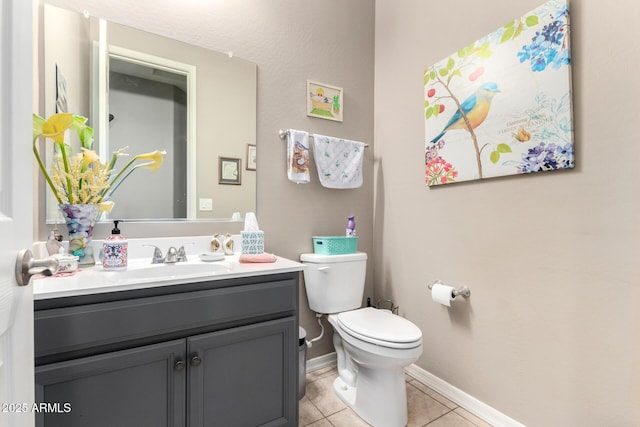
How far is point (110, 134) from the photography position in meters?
1.35

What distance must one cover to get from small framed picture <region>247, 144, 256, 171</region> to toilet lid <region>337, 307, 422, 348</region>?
0.96m

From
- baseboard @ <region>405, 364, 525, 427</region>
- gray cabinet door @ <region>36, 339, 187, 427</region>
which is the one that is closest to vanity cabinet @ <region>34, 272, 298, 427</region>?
gray cabinet door @ <region>36, 339, 187, 427</region>

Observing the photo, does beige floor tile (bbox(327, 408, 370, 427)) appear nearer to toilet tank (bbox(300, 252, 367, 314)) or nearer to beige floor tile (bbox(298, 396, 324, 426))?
beige floor tile (bbox(298, 396, 324, 426))

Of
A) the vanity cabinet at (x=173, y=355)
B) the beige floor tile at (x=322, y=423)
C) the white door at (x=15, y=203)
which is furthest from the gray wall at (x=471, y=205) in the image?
the white door at (x=15, y=203)

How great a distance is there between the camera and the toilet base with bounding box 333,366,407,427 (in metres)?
1.37

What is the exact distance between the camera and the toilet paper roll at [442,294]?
5.01 feet

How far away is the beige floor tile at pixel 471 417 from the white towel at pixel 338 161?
1.36 metres

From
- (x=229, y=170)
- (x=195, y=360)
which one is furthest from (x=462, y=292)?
(x=229, y=170)

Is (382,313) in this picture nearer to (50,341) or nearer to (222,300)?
(222,300)

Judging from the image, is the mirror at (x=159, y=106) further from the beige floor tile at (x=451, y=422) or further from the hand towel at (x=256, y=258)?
the beige floor tile at (x=451, y=422)

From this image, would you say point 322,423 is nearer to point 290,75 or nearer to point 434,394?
point 434,394

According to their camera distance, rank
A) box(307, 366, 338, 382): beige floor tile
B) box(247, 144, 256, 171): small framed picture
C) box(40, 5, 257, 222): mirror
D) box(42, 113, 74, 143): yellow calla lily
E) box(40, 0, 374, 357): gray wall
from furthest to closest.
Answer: box(307, 366, 338, 382): beige floor tile → box(247, 144, 256, 171): small framed picture → box(40, 0, 374, 357): gray wall → box(40, 5, 257, 222): mirror → box(42, 113, 74, 143): yellow calla lily

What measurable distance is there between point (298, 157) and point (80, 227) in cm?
107

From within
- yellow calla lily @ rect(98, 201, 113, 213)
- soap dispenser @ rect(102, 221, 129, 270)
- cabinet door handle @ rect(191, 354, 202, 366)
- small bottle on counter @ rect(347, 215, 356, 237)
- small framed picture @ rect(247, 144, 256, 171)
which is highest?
small framed picture @ rect(247, 144, 256, 171)
